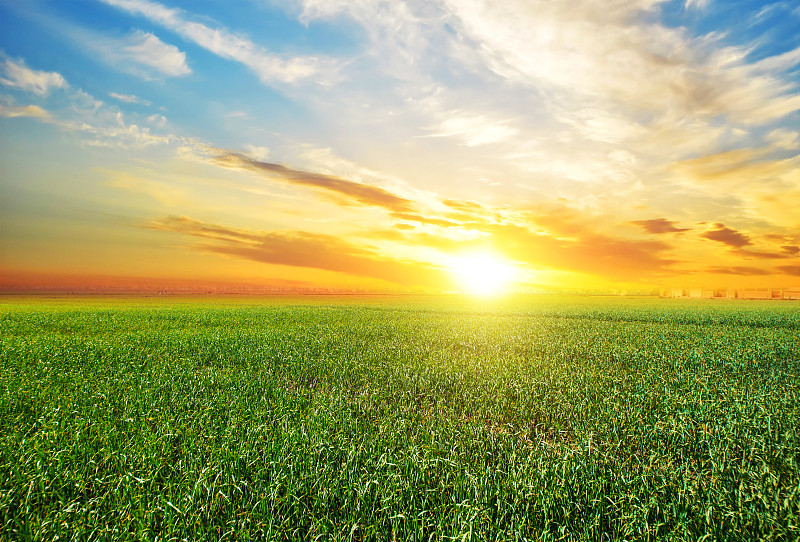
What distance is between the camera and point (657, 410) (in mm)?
8688

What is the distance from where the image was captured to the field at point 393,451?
454 cm

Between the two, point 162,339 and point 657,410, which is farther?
point 162,339

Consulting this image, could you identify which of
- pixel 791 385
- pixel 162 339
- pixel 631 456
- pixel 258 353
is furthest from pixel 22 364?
pixel 791 385

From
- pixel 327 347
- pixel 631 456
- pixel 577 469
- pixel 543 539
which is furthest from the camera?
pixel 327 347

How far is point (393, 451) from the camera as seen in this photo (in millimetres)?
6188

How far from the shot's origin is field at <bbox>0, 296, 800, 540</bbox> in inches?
179

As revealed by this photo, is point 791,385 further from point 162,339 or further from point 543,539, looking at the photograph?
point 162,339

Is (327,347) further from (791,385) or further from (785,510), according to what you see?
(791,385)

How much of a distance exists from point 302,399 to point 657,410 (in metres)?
7.77

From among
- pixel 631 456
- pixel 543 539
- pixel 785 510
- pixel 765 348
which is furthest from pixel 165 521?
pixel 765 348

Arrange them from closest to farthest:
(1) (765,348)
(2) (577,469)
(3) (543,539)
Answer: (3) (543,539)
(2) (577,469)
(1) (765,348)

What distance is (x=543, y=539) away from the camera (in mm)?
4227

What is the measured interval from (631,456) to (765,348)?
17202 millimetres

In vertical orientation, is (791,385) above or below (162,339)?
above
